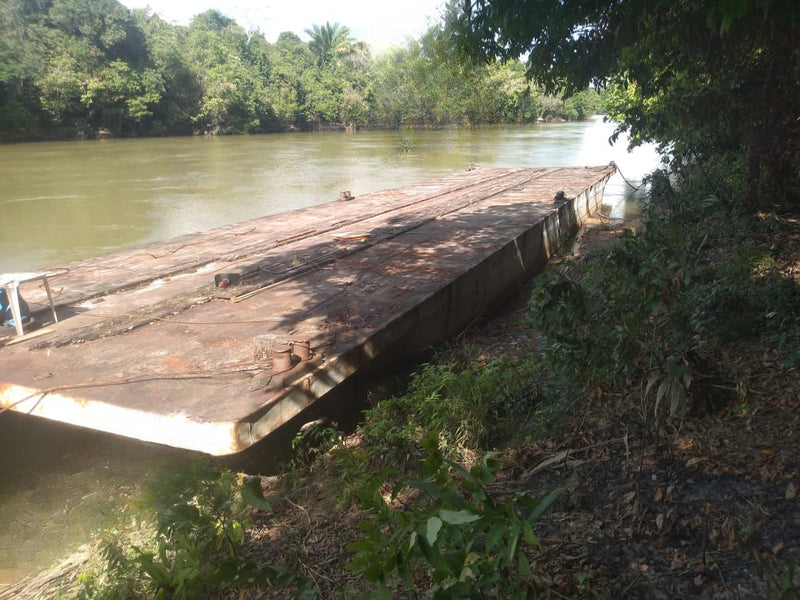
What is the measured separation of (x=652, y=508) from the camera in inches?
97.0

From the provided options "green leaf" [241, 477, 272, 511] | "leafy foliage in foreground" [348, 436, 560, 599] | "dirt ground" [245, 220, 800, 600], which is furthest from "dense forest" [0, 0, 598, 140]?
"leafy foliage in foreground" [348, 436, 560, 599]

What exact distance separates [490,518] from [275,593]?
Result: 5.59 feet

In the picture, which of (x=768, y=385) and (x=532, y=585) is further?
(x=768, y=385)

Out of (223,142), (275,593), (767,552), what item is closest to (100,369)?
(275,593)

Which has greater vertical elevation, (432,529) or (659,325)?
(432,529)

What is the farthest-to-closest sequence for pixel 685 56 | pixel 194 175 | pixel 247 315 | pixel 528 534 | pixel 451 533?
pixel 194 175
pixel 685 56
pixel 247 315
pixel 451 533
pixel 528 534

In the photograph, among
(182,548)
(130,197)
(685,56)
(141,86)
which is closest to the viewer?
(182,548)

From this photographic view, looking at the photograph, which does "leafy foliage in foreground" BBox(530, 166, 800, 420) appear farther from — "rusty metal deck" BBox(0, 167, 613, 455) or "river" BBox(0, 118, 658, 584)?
"river" BBox(0, 118, 658, 584)

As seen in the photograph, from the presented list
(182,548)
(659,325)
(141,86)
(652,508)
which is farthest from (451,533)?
(141,86)

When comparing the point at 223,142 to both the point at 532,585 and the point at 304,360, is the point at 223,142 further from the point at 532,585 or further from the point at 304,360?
the point at 532,585

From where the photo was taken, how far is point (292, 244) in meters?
7.71

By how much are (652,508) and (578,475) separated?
437 mm

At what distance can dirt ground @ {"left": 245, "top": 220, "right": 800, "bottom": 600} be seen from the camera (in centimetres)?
205

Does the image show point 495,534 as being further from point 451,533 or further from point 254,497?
point 254,497
